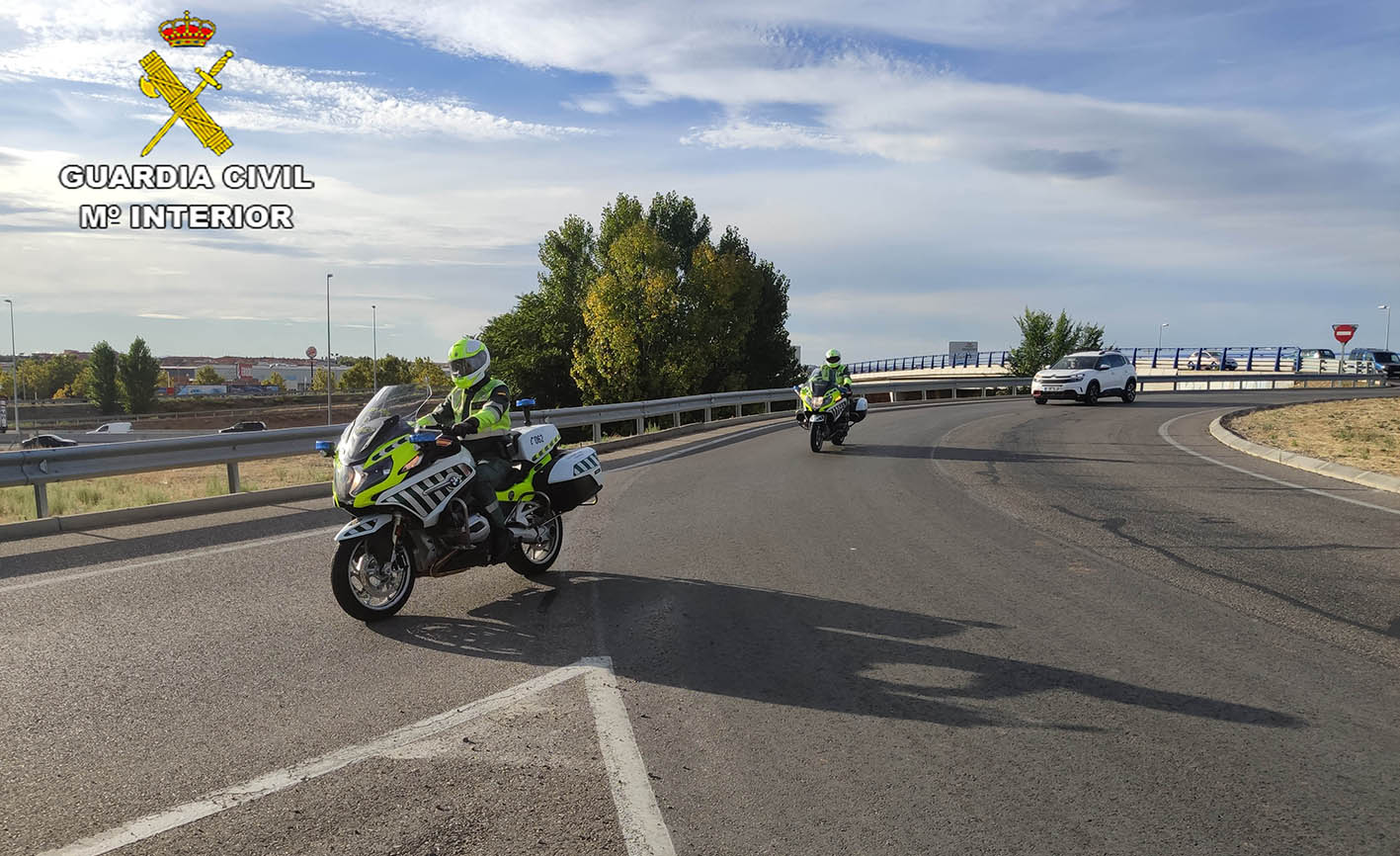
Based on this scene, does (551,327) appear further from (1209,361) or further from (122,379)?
(122,379)

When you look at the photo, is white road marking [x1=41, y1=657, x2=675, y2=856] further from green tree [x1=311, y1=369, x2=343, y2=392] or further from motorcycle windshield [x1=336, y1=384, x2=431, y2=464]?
green tree [x1=311, y1=369, x2=343, y2=392]

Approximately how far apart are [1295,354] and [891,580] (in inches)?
2461

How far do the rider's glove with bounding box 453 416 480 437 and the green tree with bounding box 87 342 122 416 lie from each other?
112649 millimetres

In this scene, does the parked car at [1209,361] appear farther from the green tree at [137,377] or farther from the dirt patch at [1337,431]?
the green tree at [137,377]

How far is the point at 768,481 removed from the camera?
13023 mm

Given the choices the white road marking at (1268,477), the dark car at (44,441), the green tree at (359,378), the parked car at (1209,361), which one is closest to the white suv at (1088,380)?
the white road marking at (1268,477)

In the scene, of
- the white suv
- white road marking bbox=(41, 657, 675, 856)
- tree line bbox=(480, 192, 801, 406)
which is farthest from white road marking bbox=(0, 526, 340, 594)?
tree line bbox=(480, 192, 801, 406)

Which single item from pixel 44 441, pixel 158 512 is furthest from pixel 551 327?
pixel 158 512

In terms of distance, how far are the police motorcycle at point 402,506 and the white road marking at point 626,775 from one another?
6.11 ft

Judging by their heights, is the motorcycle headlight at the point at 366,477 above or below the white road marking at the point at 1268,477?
above

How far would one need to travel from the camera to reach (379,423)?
6.29 m

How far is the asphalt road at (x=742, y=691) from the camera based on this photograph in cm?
350

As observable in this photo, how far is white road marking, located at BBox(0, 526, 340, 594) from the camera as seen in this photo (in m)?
7.02

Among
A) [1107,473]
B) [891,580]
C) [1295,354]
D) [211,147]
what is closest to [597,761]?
[891,580]
